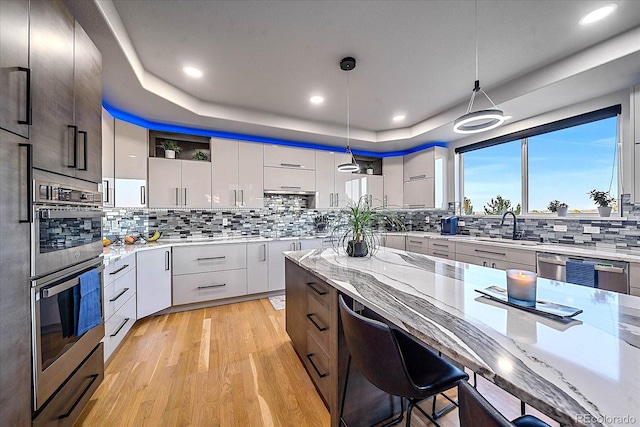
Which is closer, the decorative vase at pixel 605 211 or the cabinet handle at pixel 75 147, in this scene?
the cabinet handle at pixel 75 147

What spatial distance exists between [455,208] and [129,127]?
487 cm

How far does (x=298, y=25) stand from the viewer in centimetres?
188

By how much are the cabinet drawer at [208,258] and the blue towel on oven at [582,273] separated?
3552 millimetres

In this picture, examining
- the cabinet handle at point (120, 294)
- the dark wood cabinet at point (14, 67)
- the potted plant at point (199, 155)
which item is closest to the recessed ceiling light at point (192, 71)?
the potted plant at point (199, 155)

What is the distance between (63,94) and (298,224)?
3.46 m

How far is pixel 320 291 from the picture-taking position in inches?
62.8

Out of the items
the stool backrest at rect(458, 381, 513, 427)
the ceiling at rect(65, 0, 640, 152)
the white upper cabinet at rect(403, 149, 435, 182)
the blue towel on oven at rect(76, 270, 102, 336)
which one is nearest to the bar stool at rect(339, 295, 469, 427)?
the stool backrest at rect(458, 381, 513, 427)

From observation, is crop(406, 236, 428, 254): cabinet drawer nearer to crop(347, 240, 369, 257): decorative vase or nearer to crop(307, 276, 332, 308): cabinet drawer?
crop(347, 240, 369, 257): decorative vase

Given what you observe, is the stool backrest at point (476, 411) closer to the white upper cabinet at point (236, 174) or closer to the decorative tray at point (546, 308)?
the decorative tray at point (546, 308)

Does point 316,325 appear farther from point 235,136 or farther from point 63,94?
point 235,136

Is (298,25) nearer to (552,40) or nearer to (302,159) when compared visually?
(552,40)

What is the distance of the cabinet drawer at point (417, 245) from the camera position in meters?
4.00

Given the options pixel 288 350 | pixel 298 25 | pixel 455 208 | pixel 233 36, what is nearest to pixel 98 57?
pixel 233 36

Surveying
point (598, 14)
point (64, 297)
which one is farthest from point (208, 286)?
point (598, 14)
